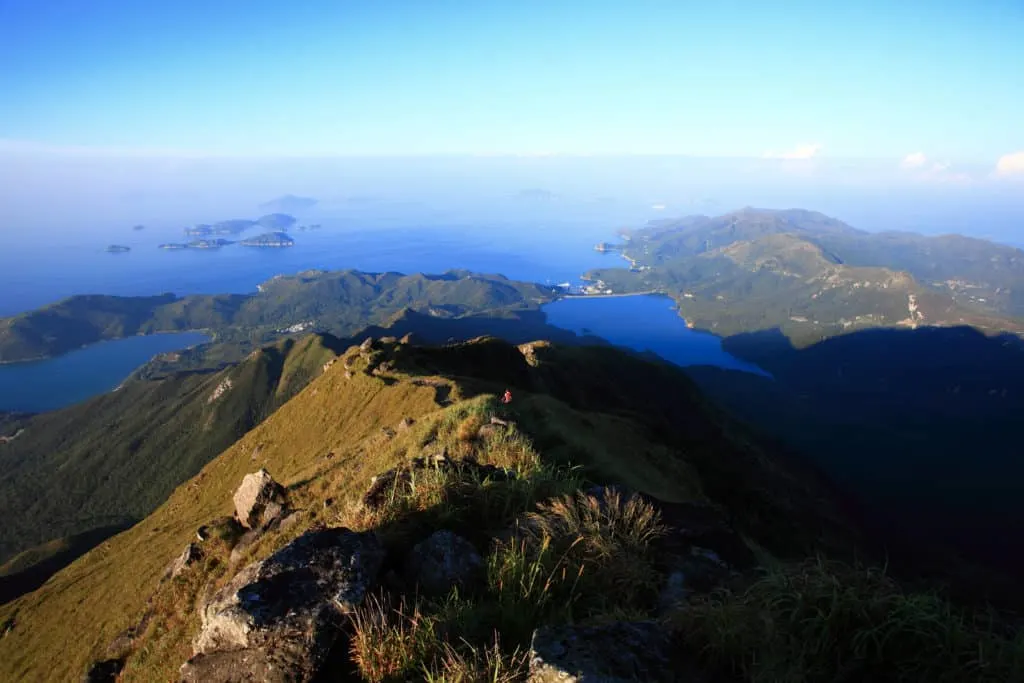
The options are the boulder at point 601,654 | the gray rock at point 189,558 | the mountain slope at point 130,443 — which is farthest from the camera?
the mountain slope at point 130,443

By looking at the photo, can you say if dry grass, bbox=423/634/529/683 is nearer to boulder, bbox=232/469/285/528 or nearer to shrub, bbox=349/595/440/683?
shrub, bbox=349/595/440/683

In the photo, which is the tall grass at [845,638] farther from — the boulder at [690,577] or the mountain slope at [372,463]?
the mountain slope at [372,463]

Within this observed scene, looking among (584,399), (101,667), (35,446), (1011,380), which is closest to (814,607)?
(101,667)

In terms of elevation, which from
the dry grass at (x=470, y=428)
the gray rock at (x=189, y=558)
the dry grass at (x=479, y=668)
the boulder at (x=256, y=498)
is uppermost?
the dry grass at (x=479, y=668)

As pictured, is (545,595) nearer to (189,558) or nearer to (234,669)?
(234,669)

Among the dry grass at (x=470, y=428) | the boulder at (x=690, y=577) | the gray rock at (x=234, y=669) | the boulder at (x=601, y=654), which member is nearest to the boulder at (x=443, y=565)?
the gray rock at (x=234, y=669)

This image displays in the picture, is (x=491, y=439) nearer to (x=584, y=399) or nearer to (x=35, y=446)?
(x=584, y=399)
